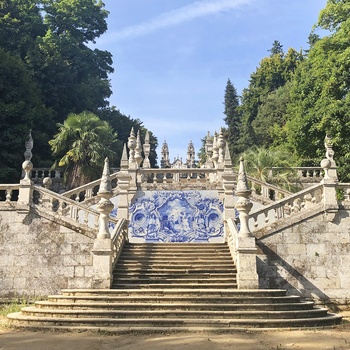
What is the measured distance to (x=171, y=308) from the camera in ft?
31.7

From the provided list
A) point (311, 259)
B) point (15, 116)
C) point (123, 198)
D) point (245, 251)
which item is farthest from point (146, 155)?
point (245, 251)

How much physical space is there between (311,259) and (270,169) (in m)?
9.82

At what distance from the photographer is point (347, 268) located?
43.7ft

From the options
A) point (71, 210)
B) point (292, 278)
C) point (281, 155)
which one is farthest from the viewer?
point (281, 155)

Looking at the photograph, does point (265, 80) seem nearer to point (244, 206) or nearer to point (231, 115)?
point (231, 115)

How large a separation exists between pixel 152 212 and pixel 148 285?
685 centimetres

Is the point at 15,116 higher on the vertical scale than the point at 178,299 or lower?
higher

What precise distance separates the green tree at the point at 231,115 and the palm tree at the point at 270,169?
84.8 ft

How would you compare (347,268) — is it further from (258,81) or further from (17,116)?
(258,81)

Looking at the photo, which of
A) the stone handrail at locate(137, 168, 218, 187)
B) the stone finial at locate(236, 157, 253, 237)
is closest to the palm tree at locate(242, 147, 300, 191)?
the stone handrail at locate(137, 168, 218, 187)

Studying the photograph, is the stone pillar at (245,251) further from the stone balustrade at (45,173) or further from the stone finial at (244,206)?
the stone balustrade at (45,173)

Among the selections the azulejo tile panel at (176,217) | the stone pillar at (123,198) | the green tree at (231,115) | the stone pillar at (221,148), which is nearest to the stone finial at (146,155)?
the stone pillar at (221,148)

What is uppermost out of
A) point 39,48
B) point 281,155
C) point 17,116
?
point 39,48

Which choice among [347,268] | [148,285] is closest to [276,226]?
[347,268]
